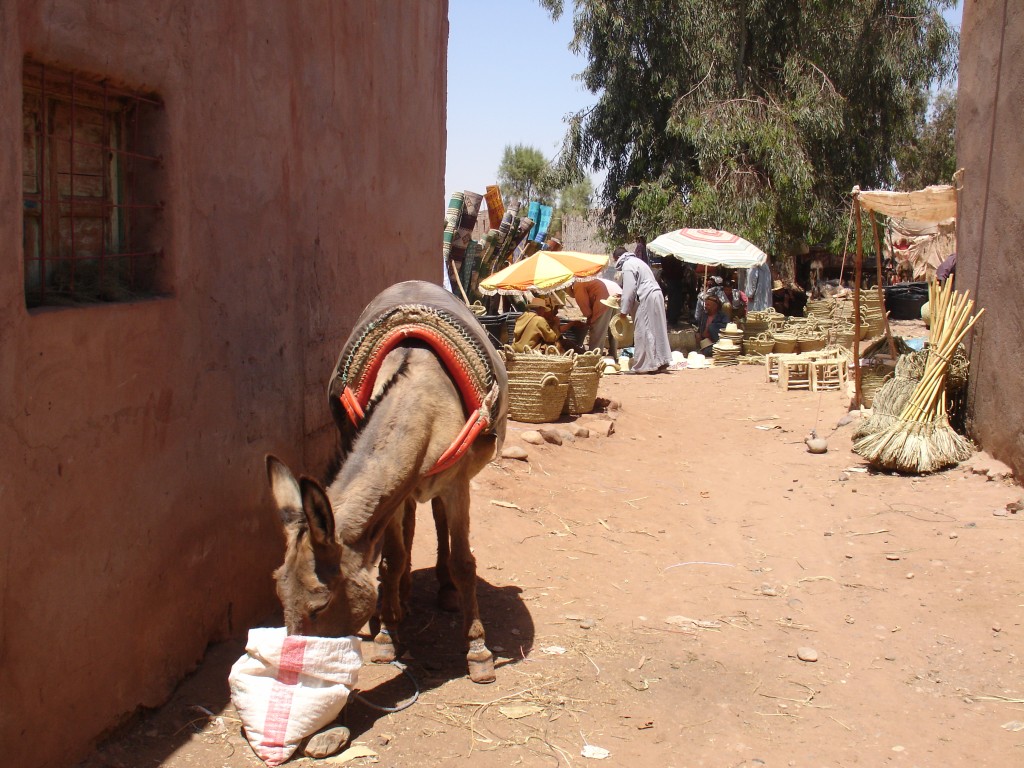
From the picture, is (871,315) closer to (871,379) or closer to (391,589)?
(871,379)

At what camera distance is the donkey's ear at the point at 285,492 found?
10.4 ft

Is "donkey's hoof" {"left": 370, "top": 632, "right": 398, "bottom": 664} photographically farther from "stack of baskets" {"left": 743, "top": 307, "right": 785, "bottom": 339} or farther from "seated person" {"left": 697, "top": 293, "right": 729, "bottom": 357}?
"seated person" {"left": 697, "top": 293, "right": 729, "bottom": 357}

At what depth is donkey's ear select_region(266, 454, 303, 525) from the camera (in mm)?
3178

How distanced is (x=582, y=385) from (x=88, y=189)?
684 cm

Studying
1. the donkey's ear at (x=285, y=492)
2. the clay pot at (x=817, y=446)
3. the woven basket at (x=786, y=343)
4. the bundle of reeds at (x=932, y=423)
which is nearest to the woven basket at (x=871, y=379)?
the clay pot at (x=817, y=446)

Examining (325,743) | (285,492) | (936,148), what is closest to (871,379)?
(325,743)

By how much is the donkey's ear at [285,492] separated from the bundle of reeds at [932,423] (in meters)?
5.69

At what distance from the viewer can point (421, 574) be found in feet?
18.0

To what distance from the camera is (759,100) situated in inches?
795

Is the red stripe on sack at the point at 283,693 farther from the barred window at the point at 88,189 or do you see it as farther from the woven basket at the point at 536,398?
the woven basket at the point at 536,398

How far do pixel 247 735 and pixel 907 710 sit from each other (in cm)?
268

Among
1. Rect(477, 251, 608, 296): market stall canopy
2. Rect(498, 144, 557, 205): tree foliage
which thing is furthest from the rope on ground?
Rect(498, 144, 557, 205): tree foliage

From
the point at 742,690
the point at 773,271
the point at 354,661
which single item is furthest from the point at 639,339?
the point at 354,661

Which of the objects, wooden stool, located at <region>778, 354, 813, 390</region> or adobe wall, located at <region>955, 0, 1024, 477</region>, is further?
wooden stool, located at <region>778, 354, 813, 390</region>
